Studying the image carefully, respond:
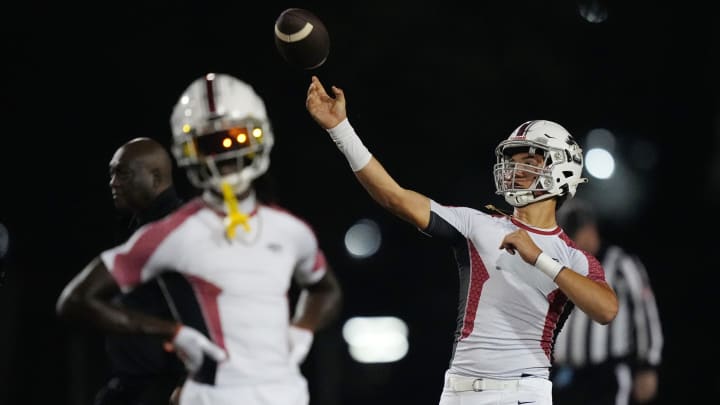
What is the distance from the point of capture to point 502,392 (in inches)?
185

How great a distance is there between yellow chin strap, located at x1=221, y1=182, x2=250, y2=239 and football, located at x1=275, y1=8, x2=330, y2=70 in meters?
1.64

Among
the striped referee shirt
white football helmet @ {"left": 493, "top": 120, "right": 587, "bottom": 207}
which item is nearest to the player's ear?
white football helmet @ {"left": 493, "top": 120, "right": 587, "bottom": 207}

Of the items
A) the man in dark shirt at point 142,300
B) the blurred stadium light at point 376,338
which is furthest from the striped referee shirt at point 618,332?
the blurred stadium light at point 376,338

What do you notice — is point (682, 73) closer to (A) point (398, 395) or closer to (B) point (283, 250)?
(A) point (398, 395)

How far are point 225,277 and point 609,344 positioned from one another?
14.9ft

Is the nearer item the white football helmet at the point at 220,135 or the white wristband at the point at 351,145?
the white football helmet at the point at 220,135

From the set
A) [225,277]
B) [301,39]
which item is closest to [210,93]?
[225,277]

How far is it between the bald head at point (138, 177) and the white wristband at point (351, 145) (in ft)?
2.91

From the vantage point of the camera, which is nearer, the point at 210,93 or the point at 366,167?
the point at 210,93

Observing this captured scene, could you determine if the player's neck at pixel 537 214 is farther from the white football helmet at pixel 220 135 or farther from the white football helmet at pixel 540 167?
the white football helmet at pixel 220 135

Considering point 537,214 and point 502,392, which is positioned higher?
point 537,214

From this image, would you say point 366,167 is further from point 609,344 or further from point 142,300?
point 609,344

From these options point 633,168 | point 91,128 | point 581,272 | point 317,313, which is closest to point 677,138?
point 633,168

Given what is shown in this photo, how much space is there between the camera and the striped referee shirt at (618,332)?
751 centimetres
